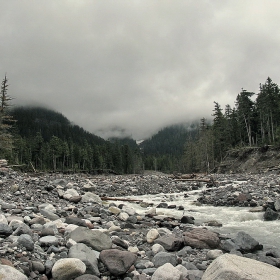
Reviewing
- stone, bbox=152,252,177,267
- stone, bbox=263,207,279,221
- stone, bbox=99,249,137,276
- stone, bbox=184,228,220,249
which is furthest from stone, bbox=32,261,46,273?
stone, bbox=263,207,279,221

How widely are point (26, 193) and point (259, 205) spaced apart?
1242 centimetres

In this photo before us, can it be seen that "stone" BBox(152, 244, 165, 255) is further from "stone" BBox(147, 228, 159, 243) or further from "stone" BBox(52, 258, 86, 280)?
"stone" BBox(52, 258, 86, 280)

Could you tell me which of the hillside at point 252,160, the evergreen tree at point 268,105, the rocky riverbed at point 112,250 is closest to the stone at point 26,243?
the rocky riverbed at point 112,250

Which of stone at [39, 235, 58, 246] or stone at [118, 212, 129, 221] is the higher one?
stone at [39, 235, 58, 246]

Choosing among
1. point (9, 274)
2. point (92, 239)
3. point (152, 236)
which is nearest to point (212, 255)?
point (152, 236)

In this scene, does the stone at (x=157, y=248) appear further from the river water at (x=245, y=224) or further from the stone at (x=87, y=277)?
the river water at (x=245, y=224)

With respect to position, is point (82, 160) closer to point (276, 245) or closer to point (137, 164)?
point (137, 164)

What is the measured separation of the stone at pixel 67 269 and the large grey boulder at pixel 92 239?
3.90 ft

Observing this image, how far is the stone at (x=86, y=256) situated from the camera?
4.32 m

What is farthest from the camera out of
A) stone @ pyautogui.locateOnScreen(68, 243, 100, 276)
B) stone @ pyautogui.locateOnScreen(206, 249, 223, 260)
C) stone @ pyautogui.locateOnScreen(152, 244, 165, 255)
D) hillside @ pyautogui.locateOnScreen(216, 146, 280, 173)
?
hillside @ pyautogui.locateOnScreen(216, 146, 280, 173)

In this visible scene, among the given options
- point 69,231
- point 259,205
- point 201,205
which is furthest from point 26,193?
point 259,205

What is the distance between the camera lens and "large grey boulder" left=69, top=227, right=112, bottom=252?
5.32m

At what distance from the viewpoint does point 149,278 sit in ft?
14.4

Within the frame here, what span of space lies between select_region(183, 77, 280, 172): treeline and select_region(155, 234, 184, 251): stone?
1584 inches
